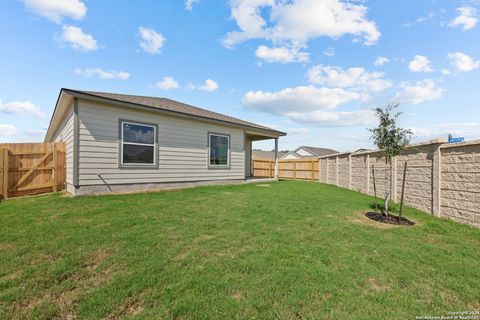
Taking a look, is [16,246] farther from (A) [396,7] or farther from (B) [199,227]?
(A) [396,7]

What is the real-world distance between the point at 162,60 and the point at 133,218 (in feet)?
31.0

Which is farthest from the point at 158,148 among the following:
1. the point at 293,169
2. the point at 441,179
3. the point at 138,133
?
the point at 293,169

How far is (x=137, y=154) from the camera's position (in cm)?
840

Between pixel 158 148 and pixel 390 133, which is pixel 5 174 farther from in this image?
pixel 390 133

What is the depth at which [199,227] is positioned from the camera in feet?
14.7

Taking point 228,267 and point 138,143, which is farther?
point 138,143

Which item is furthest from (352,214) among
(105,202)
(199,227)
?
(105,202)

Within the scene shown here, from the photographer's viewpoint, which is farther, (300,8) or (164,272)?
(300,8)

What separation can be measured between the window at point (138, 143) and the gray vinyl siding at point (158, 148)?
0.20 m

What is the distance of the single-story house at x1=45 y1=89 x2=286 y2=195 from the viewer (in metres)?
7.28

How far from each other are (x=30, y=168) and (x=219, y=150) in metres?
7.17

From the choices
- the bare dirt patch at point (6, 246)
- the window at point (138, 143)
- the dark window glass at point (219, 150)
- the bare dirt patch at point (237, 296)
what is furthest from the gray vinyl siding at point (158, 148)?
the bare dirt patch at point (237, 296)

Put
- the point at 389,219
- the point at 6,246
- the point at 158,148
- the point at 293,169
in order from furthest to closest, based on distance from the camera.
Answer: the point at 293,169
the point at 158,148
the point at 389,219
the point at 6,246

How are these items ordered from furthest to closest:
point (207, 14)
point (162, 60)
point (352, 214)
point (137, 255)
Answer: point (162, 60)
point (207, 14)
point (352, 214)
point (137, 255)
